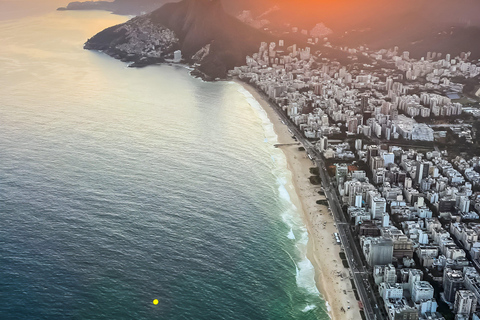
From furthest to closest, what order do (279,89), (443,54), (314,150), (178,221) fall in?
(443,54), (279,89), (314,150), (178,221)

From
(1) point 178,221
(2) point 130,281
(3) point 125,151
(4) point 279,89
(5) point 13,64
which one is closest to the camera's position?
(2) point 130,281

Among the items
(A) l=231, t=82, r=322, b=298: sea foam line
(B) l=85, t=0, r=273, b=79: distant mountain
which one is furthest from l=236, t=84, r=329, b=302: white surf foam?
(B) l=85, t=0, r=273, b=79: distant mountain

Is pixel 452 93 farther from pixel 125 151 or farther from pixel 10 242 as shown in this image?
pixel 10 242

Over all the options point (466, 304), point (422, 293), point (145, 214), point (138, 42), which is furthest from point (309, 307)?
point (138, 42)

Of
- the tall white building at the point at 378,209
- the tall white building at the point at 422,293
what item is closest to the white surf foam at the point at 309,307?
the tall white building at the point at 422,293

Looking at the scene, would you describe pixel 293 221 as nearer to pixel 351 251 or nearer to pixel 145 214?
pixel 351 251

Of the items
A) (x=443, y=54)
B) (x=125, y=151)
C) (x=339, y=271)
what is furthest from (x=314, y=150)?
(x=443, y=54)

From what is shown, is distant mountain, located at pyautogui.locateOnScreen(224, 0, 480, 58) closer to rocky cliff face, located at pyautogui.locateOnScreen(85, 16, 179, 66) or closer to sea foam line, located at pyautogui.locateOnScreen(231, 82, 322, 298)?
rocky cliff face, located at pyautogui.locateOnScreen(85, 16, 179, 66)
